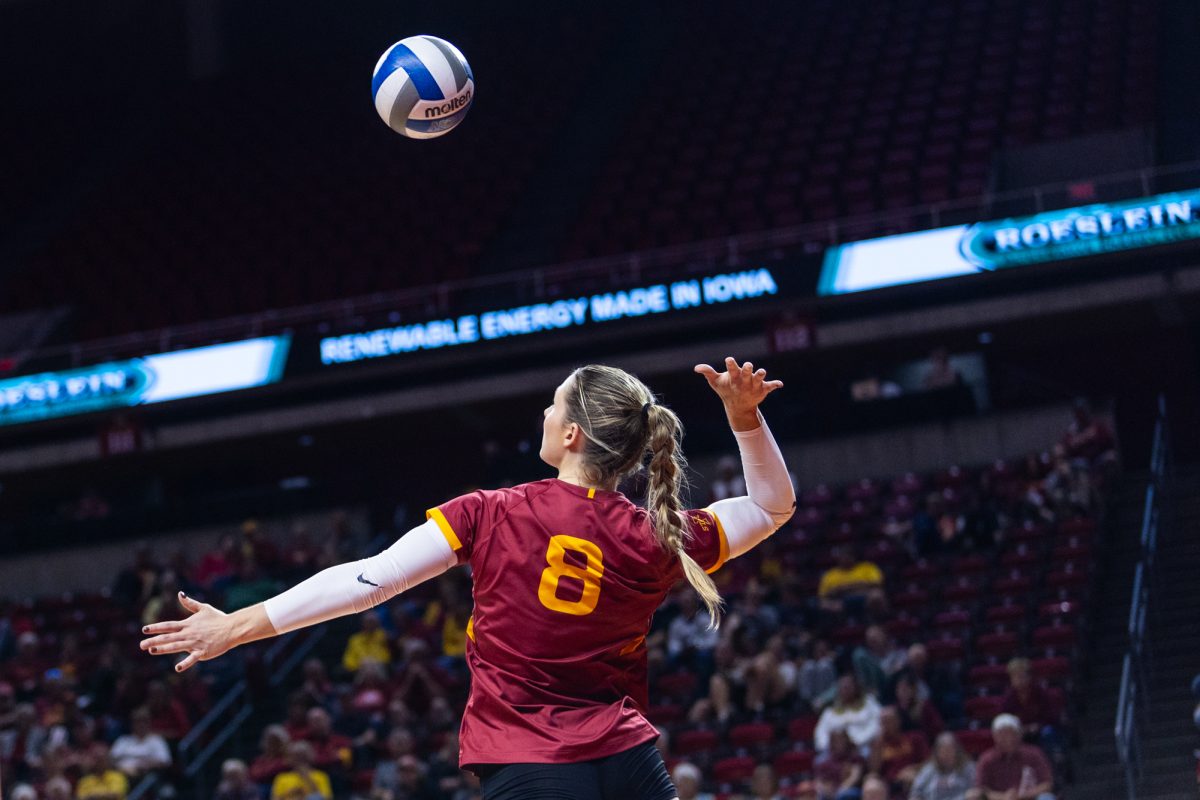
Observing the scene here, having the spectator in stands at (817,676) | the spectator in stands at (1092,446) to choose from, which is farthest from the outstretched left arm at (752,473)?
the spectator in stands at (1092,446)

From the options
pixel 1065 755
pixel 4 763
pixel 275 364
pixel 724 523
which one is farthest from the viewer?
pixel 275 364

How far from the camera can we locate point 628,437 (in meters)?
3.51

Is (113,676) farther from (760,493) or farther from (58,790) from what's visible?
(760,493)

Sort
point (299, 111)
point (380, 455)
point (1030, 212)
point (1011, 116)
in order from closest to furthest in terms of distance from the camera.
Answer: point (1030, 212)
point (1011, 116)
point (380, 455)
point (299, 111)

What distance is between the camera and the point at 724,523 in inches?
144

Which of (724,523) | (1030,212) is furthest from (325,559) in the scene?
(724,523)

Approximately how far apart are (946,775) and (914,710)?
1.17 meters

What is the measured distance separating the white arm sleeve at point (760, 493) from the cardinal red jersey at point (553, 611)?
279 millimetres

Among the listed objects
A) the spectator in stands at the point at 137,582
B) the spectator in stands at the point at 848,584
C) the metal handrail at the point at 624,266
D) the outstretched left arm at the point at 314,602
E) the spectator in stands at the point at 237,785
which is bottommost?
the spectator in stands at the point at 237,785

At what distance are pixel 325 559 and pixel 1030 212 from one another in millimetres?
8796

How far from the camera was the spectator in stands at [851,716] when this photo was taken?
12125 millimetres

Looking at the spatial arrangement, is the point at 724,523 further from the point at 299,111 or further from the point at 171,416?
the point at 299,111

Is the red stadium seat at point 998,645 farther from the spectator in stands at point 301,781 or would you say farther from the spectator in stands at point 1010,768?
the spectator in stands at point 301,781

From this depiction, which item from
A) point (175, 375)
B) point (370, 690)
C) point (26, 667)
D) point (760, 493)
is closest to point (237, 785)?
point (370, 690)
